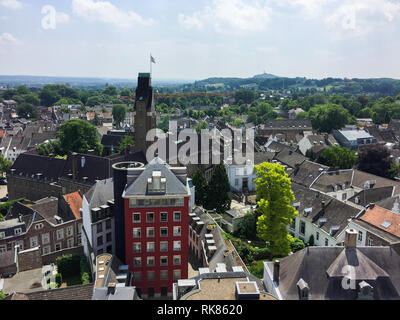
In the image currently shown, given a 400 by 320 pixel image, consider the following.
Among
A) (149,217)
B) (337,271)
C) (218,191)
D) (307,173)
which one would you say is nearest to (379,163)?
(307,173)

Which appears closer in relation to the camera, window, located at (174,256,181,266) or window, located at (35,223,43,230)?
window, located at (174,256,181,266)

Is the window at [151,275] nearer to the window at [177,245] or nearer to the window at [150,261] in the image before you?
the window at [150,261]

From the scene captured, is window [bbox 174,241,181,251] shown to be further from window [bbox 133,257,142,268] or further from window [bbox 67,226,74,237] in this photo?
window [bbox 67,226,74,237]

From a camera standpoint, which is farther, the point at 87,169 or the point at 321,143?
the point at 321,143

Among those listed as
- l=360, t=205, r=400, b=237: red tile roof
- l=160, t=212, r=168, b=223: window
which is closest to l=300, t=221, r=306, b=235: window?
l=360, t=205, r=400, b=237: red tile roof
